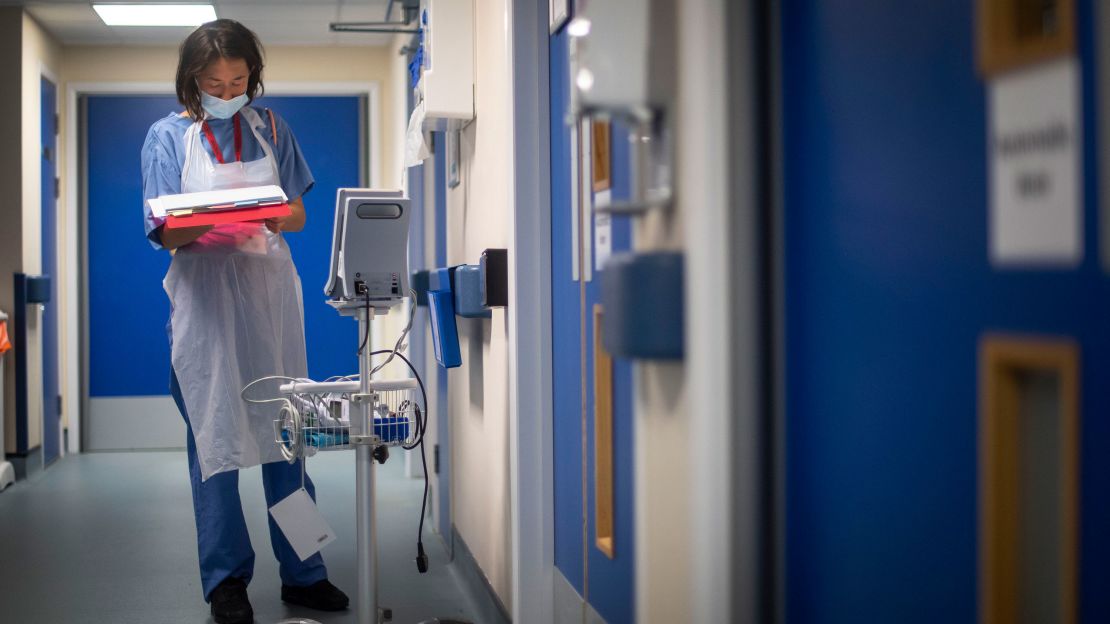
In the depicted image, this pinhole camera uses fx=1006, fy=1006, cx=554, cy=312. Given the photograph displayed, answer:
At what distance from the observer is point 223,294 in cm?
247

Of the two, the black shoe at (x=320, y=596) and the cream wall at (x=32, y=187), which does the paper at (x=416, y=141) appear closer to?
the black shoe at (x=320, y=596)

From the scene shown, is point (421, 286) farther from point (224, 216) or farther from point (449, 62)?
point (224, 216)

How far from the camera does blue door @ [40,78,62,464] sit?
4.94 metres

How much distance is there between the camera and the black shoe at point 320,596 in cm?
263

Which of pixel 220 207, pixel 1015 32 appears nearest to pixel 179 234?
pixel 220 207

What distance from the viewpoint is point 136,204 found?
217 inches

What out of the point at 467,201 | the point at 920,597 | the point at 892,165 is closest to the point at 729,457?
the point at 920,597

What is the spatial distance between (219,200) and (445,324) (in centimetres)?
64

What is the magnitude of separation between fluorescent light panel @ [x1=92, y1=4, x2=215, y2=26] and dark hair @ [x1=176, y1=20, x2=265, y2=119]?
2576 mm

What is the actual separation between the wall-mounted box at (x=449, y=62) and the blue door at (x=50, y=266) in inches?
125

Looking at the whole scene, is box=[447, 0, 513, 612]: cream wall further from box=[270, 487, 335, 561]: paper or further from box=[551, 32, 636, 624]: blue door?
box=[270, 487, 335, 561]: paper

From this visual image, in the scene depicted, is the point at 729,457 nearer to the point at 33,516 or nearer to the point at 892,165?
the point at 892,165

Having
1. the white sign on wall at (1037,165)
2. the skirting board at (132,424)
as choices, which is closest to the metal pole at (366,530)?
the white sign on wall at (1037,165)

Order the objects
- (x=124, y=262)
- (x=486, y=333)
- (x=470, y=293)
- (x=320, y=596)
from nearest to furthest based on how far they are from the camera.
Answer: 1. (x=470, y=293)
2. (x=486, y=333)
3. (x=320, y=596)
4. (x=124, y=262)
